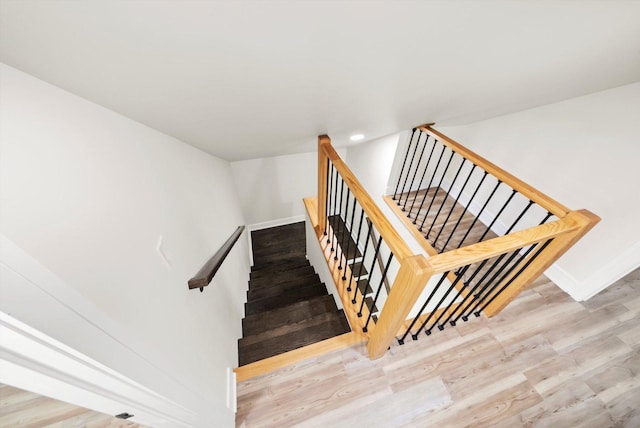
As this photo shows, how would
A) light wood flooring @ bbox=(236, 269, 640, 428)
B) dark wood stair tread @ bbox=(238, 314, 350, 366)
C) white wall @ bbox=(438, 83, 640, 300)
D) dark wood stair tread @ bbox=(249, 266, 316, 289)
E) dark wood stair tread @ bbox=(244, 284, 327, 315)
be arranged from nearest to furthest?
light wood flooring @ bbox=(236, 269, 640, 428) → white wall @ bbox=(438, 83, 640, 300) → dark wood stair tread @ bbox=(238, 314, 350, 366) → dark wood stair tread @ bbox=(244, 284, 327, 315) → dark wood stair tread @ bbox=(249, 266, 316, 289)

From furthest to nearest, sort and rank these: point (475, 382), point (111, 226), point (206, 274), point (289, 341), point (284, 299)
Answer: point (284, 299) → point (289, 341) → point (475, 382) → point (206, 274) → point (111, 226)

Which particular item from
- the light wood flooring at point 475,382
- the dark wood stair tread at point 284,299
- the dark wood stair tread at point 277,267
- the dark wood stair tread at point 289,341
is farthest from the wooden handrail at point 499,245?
the dark wood stair tread at point 277,267

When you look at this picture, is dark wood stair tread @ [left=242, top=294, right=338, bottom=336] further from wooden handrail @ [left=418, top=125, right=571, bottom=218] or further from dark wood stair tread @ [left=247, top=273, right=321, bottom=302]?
wooden handrail @ [left=418, top=125, right=571, bottom=218]

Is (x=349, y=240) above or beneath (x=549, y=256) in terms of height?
beneath

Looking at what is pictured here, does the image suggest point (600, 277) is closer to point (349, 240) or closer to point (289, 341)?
point (349, 240)

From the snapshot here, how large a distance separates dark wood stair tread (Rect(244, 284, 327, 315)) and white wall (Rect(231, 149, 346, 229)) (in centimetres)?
201

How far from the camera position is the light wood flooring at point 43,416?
1221mm

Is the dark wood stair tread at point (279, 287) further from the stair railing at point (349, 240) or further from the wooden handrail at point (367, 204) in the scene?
the wooden handrail at point (367, 204)

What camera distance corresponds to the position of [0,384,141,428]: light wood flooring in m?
1.22

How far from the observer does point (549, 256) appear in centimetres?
125

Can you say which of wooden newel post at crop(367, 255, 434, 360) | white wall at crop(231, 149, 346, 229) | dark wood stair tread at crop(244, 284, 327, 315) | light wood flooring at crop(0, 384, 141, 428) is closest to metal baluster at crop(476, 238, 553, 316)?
wooden newel post at crop(367, 255, 434, 360)

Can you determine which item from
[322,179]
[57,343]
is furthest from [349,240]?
[57,343]

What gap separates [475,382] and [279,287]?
2071 millimetres

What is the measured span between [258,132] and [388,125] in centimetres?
124
